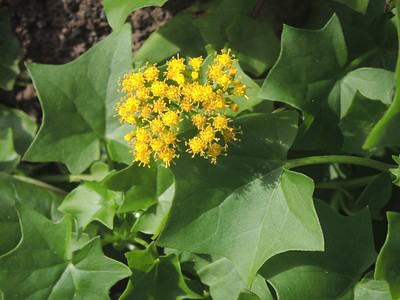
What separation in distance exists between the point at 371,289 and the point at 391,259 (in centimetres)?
18

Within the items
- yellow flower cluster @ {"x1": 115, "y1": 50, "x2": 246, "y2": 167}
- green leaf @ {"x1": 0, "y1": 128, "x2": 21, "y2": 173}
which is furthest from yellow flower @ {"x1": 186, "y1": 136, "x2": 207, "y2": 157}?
green leaf @ {"x1": 0, "y1": 128, "x2": 21, "y2": 173}

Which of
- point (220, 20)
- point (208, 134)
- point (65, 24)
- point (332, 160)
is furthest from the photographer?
point (65, 24)

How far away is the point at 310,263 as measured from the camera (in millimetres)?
1728

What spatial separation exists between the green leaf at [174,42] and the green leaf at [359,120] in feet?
2.15

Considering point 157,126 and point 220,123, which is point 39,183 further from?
point 220,123

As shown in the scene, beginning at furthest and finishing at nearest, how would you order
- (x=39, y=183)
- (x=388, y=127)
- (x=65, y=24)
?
1. (x=65, y=24)
2. (x=39, y=183)
3. (x=388, y=127)

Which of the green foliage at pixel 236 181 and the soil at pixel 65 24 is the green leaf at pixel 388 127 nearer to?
the green foliage at pixel 236 181

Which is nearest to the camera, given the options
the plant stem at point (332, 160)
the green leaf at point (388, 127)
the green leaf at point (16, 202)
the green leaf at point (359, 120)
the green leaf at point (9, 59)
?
the green leaf at point (388, 127)

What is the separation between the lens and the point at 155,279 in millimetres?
1958

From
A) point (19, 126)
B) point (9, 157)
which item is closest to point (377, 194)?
point (9, 157)

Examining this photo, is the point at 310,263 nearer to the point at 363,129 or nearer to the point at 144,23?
the point at 363,129

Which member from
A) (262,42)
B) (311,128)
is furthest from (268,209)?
(262,42)

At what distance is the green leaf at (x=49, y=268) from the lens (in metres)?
1.86

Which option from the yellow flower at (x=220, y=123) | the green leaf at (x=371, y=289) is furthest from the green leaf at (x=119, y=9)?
the green leaf at (x=371, y=289)
